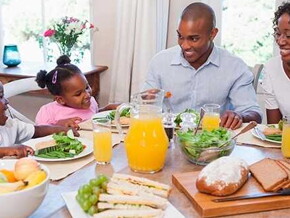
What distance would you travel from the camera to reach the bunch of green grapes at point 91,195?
3.43 feet

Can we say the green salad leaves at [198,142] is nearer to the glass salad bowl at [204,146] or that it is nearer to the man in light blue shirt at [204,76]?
the glass salad bowl at [204,146]

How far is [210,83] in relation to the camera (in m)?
2.36

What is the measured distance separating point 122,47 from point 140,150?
199cm

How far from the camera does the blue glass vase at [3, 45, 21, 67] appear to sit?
11.5ft

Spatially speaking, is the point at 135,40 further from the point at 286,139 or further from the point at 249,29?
the point at 286,139

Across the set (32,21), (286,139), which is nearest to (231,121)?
(286,139)

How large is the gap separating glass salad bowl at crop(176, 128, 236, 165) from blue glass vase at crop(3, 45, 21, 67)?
7.99 feet

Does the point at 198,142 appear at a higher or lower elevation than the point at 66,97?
higher

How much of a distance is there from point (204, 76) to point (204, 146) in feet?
3.40

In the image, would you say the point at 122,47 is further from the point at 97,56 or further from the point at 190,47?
the point at 190,47

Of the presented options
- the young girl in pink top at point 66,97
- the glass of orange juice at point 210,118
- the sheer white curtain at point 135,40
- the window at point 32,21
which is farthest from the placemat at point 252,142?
the window at point 32,21

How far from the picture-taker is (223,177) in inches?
45.1

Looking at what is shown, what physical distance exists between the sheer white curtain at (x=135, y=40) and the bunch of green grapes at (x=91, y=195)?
215cm

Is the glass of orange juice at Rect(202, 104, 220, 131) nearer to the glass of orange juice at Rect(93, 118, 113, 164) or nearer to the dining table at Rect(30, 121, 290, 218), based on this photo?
the dining table at Rect(30, 121, 290, 218)
